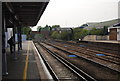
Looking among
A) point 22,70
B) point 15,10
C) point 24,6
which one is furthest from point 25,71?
point 15,10

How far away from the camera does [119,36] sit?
148 ft

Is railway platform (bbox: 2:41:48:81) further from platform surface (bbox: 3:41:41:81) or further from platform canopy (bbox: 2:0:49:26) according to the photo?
platform canopy (bbox: 2:0:49:26)

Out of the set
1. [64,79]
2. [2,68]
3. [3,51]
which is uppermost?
[3,51]

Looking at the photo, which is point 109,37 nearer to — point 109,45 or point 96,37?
point 96,37

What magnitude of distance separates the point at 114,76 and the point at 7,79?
18.1ft

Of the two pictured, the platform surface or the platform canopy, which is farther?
the platform canopy

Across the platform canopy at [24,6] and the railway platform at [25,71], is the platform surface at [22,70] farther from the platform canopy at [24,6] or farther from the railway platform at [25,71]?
the platform canopy at [24,6]

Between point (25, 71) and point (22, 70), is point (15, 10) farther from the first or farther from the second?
point (25, 71)

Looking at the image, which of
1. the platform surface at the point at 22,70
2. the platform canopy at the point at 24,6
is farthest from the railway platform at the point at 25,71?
the platform canopy at the point at 24,6

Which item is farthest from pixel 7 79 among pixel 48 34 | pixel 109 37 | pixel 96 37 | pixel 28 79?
pixel 48 34

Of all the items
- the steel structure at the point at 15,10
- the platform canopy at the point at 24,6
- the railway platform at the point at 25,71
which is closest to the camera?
the railway platform at the point at 25,71

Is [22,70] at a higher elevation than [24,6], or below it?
below

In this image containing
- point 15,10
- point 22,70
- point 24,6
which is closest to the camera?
point 22,70

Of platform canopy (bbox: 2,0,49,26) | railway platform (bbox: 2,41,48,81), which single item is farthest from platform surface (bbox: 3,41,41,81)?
platform canopy (bbox: 2,0,49,26)
